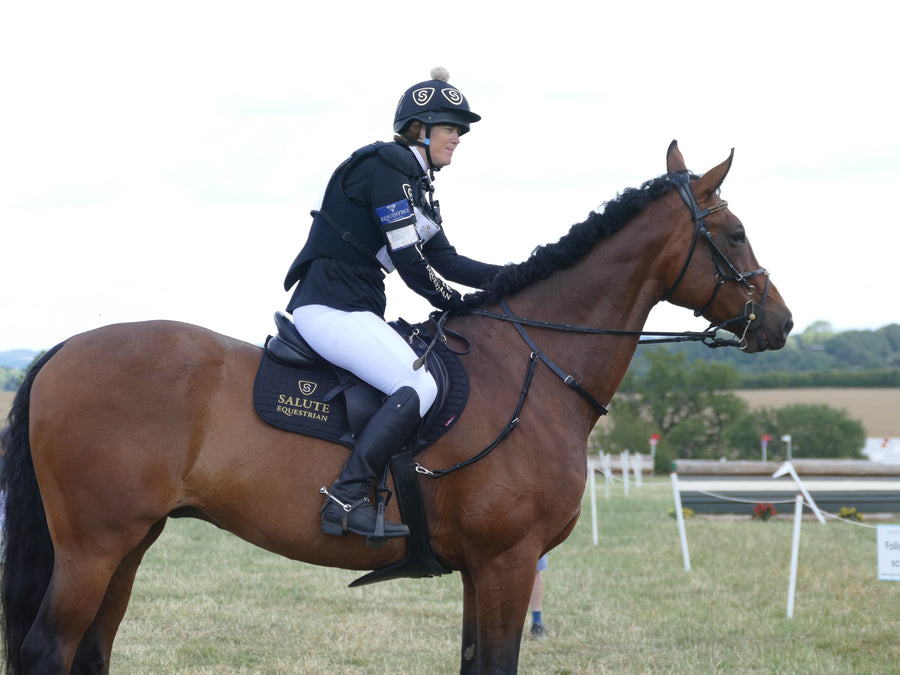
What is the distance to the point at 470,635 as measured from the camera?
505 cm

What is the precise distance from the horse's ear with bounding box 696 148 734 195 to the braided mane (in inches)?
6.9

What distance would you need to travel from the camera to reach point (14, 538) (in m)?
4.73

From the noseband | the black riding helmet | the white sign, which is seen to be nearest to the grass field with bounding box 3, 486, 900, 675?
the white sign

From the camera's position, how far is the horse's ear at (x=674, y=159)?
529cm

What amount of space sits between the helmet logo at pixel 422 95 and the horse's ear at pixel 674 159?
1.50m

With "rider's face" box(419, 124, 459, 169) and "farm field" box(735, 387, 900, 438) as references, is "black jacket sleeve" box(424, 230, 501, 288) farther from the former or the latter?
"farm field" box(735, 387, 900, 438)

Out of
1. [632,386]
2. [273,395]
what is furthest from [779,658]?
[632,386]

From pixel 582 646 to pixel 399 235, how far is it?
5.01 m

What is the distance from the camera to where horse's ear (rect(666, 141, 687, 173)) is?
17.4 ft

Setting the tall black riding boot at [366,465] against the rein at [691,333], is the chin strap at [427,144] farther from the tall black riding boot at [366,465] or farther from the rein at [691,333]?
the tall black riding boot at [366,465]

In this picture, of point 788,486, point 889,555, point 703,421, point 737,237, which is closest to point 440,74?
point 737,237

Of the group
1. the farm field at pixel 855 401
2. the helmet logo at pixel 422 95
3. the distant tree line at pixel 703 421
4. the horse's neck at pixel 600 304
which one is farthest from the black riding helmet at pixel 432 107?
the farm field at pixel 855 401

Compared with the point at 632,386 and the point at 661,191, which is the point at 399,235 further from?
the point at 632,386

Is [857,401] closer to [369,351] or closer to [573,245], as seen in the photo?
[573,245]
